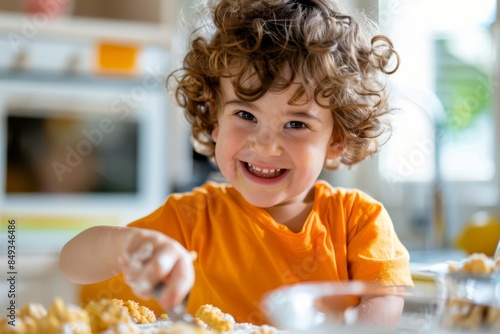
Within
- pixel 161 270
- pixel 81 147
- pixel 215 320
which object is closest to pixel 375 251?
pixel 215 320

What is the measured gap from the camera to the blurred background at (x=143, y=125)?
7.49 feet

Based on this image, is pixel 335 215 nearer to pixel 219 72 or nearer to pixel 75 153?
pixel 219 72

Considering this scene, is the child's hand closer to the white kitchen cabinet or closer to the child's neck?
the child's neck

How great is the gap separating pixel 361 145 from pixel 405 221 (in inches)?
70.7

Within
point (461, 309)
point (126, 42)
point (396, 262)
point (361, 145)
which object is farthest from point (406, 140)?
point (461, 309)

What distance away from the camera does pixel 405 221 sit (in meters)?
2.85

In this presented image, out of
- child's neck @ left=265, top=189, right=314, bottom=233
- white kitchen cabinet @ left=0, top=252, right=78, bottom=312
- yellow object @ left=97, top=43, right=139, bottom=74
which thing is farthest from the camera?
yellow object @ left=97, top=43, right=139, bottom=74

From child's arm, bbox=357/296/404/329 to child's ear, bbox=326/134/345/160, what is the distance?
19.0 inches

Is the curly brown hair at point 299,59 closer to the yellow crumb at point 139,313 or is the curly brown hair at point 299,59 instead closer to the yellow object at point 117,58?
the yellow crumb at point 139,313

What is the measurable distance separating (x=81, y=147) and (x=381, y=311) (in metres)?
1.90

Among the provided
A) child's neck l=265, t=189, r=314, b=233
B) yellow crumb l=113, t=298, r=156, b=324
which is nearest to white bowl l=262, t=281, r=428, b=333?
yellow crumb l=113, t=298, r=156, b=324

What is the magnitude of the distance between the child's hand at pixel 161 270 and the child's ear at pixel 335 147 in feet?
1.76

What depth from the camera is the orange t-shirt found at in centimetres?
97

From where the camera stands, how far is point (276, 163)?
3.01 feet
